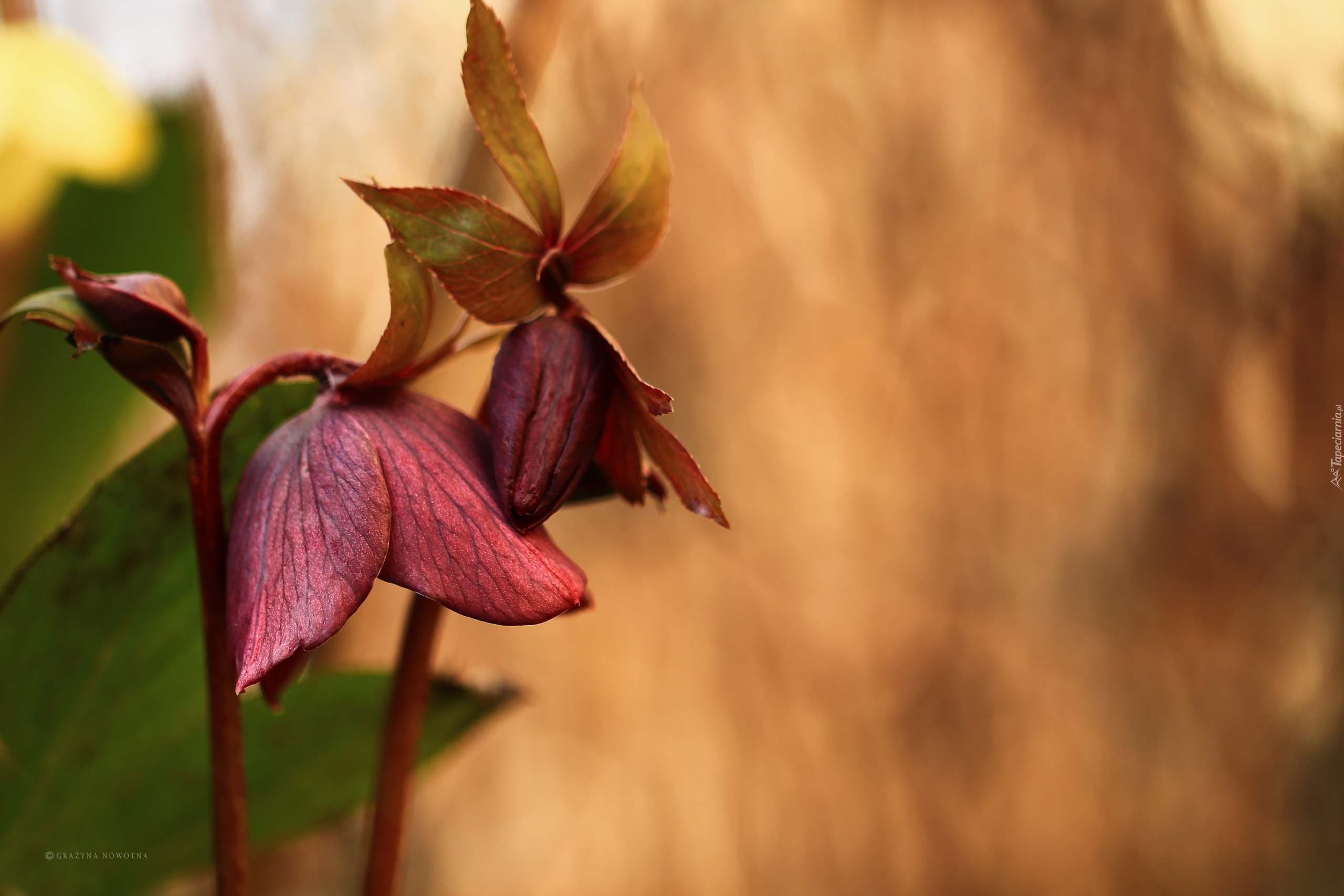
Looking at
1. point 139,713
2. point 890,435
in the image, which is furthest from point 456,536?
Result: point 890,435

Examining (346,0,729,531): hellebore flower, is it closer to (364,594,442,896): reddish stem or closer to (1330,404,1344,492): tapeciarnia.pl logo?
(364,594,442,896): reddish stem

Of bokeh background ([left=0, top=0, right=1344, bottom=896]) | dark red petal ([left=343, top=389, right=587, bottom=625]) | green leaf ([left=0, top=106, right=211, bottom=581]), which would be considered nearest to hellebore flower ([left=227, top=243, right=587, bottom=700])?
dark red petal ([left=343, top=389, right=587, bottom=625])

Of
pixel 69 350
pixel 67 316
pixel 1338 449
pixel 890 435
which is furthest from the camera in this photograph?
pixel 890 435

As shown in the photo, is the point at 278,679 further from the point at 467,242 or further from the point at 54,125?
the point at 54,125

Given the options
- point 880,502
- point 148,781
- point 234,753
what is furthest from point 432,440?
point 880,502

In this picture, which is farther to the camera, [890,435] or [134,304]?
[890,435]

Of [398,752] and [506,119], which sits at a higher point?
[506,119]
